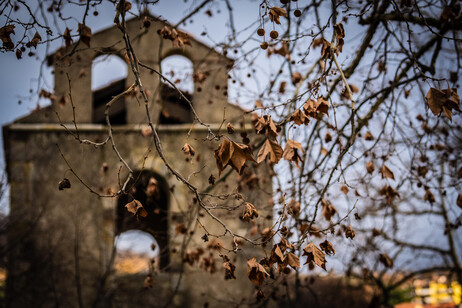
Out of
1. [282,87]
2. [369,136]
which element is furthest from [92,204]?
[369,136]

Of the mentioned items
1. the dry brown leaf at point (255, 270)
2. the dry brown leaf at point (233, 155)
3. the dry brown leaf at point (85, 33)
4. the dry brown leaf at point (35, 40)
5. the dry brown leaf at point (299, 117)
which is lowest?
the dry brown leaf at point (255, 270)

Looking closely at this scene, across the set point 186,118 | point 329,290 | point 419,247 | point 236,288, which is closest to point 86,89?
point 186,118

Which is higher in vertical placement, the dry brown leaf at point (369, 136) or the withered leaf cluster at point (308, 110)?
the dry brown leaf at point (369, 136)

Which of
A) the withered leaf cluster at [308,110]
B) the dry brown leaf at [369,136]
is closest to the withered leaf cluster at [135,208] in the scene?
the withered leaf cluster at [308,110]

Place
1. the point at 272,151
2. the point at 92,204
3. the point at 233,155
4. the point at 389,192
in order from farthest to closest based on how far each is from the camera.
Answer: the point at 92,204 → the point at 389,192 → the point at 272,151 → the point at 233,155

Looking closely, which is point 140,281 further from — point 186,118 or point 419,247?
point 419,247

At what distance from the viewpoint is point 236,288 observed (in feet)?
25.6

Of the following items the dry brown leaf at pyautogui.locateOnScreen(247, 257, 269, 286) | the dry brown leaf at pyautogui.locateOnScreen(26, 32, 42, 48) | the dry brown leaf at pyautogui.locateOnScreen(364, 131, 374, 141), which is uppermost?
the dry brown leaf at pyautogui.locateOnScreen(26, 32, 42, 48)

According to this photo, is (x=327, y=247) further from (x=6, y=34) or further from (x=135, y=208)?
(x=6, y=34)

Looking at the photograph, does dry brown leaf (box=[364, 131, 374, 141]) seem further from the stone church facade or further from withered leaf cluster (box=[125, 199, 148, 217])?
the stone church facade

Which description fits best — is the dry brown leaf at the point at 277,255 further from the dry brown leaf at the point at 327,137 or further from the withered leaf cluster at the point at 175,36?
the dry brown leaf at the point at 327,137

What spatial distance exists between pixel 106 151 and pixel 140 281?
2.28 meters

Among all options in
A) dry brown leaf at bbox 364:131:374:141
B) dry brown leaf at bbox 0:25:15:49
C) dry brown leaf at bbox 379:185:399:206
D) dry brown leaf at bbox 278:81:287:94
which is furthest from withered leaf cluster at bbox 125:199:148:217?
dry brown leaf at bbox 278:81:287:94

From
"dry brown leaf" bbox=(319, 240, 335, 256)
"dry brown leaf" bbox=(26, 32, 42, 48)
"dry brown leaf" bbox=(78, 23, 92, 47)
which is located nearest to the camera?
"dry brown leaf" bbox=(319, 240, 335, 256)
